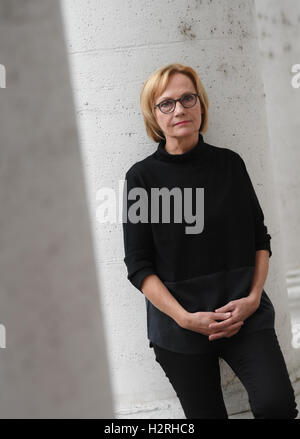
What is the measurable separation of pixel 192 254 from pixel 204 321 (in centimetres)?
Result: 27

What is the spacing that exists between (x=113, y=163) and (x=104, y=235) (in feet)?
1.14

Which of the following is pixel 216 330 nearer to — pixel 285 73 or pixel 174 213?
pixel 174 213

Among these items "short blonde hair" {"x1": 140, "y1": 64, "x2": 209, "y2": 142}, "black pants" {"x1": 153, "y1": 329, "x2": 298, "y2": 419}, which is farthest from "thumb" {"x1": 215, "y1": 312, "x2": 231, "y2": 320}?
"short blonde hair" {"x1": 140, "y1": 64, "x2": 209, "y2": 142}

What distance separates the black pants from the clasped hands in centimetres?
5

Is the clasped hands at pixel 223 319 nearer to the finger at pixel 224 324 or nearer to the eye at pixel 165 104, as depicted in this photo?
the finger at pixel 224 324

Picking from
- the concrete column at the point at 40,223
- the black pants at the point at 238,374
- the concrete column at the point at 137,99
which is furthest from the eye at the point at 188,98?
the concrete column at the point at 40,223

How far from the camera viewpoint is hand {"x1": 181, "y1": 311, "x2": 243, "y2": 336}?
2121 mm

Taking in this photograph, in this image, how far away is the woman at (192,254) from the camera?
2.15 m

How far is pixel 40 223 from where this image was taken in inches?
21.7

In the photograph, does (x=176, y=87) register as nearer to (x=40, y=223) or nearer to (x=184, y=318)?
(x=184, y=318)

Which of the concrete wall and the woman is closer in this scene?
the woman

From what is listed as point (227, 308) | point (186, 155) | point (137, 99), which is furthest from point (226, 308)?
point (137, 99)

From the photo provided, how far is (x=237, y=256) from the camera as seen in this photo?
2.23 m

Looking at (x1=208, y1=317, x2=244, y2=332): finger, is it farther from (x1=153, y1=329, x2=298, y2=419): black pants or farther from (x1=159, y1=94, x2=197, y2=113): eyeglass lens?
(x1=159, y1=94, x2=197, y2=113): eyeglass lens
